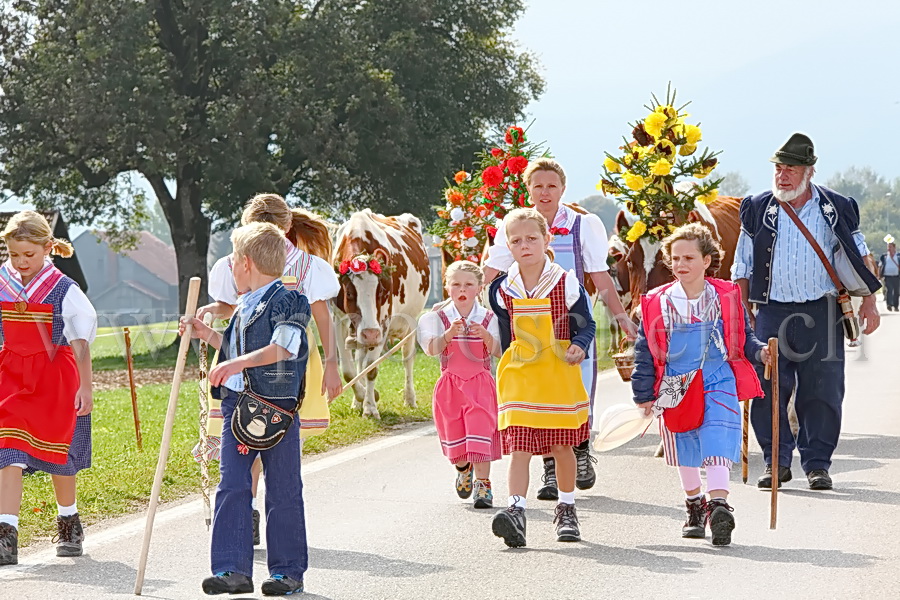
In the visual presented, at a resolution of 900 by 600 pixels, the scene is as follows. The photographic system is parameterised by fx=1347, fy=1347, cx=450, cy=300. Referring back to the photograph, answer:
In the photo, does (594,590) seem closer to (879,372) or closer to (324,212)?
(879,372)

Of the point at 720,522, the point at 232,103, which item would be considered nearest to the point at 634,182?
the point at 720,522

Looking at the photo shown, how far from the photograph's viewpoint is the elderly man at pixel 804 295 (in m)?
9.20

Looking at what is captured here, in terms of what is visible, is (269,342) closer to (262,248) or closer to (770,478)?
(262,248)

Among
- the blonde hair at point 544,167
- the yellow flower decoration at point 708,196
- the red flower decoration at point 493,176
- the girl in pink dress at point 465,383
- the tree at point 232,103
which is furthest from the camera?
the tree at point 232,103

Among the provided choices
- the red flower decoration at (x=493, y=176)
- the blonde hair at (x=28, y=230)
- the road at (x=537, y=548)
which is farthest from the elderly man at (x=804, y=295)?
the blonde hair at (x=28, y=230)

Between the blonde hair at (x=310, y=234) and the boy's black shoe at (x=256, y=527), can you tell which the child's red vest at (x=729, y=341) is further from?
the boy's black shoe at (x=256, y=527)

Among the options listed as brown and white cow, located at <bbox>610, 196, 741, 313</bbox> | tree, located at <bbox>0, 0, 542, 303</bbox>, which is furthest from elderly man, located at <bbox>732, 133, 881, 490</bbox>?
tree, located at <bbox>0, 0, 542, 303</bbox>

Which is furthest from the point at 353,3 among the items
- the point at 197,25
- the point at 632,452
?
the point at 632,452

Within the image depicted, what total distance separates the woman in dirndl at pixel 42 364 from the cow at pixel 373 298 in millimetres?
6561

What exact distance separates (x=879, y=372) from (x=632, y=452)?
29.0 ft

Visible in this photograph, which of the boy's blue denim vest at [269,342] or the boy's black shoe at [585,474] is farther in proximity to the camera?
the boy's black shoe at [585,474]

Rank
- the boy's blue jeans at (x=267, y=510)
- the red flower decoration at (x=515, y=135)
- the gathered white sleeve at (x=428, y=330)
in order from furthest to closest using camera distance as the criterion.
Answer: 1. the red flower decoration at (x=515, y=135)
2. the gathered white sleeve at (x=428, y=330)
3. the boy's blue jeans at (x=267, y=510)

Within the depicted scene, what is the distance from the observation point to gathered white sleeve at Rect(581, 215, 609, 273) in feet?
29.3

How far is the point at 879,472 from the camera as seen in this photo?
32.1 feet
